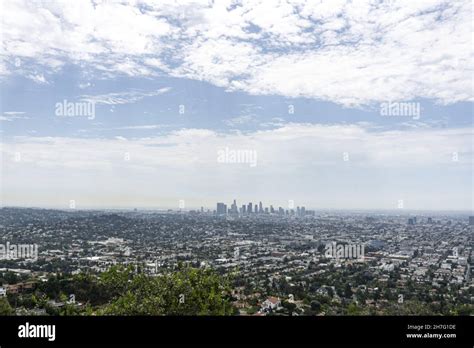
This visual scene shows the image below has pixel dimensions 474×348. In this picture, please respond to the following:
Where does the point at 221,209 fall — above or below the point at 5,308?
above

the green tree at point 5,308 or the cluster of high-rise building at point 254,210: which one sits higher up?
the cluster of high-rise building at point 254,210

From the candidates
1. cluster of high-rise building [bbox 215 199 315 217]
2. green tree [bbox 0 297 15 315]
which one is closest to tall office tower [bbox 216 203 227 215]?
cluster of high-rise building [bbox 215 199 315 217]

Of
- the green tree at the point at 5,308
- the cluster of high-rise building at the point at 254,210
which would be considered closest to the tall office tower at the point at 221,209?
the cluster of high-rise building at the point at 254,210

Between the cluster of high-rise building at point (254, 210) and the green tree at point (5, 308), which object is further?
the cluster of high-rise building at point (254, 210)

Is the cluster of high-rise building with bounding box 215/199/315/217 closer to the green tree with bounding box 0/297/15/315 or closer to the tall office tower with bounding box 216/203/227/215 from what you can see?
the tall office tower with bounding box 216/203/227/215

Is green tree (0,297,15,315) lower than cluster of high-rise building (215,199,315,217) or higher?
lower

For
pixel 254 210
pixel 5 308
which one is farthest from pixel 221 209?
pixel 5 308

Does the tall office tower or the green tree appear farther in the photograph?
the tall office tower

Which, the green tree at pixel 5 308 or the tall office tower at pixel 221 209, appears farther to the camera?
the tall office tower at pixel 221 209

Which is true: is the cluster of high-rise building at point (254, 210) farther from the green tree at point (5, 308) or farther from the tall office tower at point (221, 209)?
the green tree at point (5, 308)

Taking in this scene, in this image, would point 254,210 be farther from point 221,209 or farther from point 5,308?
point 5,308

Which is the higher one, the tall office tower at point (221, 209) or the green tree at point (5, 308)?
the tall office tower at point (221, 209)
